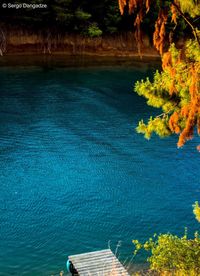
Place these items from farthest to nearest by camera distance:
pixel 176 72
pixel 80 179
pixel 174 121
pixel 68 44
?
1. pixel 68 44
2. pixel 80 179
3. pixel 174 121
4. pixel 176 72

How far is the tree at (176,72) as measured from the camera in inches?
282

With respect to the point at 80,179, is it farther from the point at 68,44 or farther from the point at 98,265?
the point at 68,44

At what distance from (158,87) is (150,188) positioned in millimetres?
12383

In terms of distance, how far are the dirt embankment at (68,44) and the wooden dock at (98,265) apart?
4061cm

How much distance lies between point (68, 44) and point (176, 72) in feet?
157

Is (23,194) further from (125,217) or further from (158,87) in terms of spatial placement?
(158,87)

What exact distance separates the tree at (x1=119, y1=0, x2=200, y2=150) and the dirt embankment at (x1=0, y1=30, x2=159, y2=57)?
42877mm

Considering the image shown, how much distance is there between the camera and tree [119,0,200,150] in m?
7.17

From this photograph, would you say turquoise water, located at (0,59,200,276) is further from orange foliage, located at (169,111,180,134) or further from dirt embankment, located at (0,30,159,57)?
dirt embankment, located at (0,30,159,57)

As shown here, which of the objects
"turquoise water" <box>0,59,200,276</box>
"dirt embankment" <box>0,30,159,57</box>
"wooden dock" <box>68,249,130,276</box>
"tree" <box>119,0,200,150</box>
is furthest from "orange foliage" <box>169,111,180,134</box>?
"dirt embankment" <box>0,30,159,57</box>

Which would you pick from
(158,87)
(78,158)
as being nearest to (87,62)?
(78,158)

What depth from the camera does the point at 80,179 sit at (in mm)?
24109

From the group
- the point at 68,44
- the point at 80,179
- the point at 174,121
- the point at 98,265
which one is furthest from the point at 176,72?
the point at 68,44

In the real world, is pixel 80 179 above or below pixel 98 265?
below
